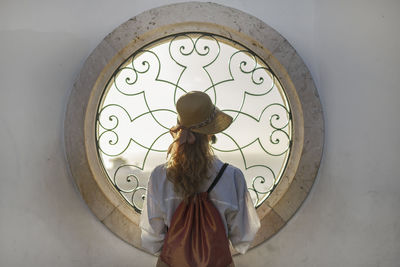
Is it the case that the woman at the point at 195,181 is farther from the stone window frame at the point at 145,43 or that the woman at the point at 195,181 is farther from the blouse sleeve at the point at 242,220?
the stone window frame at the point at 145,43

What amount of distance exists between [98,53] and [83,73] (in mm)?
177

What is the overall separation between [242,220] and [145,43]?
1.51 m

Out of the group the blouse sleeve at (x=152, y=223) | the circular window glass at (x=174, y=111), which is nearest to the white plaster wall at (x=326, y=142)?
the circular window glass at (x=174, y=111)

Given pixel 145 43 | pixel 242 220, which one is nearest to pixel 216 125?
pixel 242 220

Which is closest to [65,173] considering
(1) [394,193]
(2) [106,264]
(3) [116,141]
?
(3) [116,141]

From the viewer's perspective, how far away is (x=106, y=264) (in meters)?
3.37

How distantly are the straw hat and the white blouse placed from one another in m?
0.20

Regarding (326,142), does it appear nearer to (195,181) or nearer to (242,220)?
(242,220)

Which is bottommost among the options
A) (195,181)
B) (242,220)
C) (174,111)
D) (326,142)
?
(242,220)

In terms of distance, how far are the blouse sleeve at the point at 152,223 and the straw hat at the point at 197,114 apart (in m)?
0.38

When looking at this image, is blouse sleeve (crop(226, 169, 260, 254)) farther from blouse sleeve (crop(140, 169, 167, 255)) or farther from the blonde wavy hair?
blouse sleeve (crop(140, 169, 167, 255))

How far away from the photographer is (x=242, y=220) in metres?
2.64

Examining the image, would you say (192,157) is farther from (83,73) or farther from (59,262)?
(59,262)

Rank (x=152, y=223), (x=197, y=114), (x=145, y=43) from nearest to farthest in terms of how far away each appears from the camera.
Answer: (x=197, y=114) → (x=152, y=223) → (x=145, y=43)
